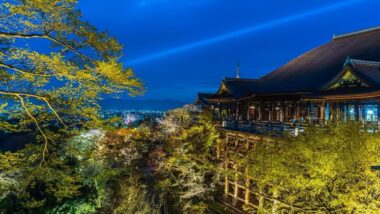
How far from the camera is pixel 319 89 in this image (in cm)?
1599

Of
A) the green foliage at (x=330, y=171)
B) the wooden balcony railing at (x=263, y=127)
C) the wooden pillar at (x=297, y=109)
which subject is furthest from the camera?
the wooden pillar at (x=297, y=109)

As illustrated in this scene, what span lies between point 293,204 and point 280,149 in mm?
1795

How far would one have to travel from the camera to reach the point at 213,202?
1705cm

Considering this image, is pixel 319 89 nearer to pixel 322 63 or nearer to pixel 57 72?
pixel 322 63

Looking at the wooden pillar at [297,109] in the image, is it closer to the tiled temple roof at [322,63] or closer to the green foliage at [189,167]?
the tiled temple roof at [322,63]

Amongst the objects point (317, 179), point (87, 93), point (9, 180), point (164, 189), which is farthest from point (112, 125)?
point (164, 189)

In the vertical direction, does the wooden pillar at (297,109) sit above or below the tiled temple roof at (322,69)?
below

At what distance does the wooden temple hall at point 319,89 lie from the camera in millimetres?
14711

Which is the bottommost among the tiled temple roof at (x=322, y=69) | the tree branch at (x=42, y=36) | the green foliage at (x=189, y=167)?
the green foliage at (x=189, y=167)

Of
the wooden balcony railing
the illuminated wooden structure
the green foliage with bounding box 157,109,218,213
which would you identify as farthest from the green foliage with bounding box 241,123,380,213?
the green foliage with bounding box 157,109,218,213

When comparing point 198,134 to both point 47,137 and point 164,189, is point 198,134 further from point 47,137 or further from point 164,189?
point 47,137

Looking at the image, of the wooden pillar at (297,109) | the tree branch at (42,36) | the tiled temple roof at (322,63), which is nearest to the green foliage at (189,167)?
the tiled temple roof at (322,63)

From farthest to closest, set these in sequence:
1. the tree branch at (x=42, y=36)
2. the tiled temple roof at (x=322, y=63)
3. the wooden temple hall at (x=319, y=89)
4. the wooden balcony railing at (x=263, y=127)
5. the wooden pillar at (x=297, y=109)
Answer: the wooden pillar at (x=297, y=109) → the tiled temple roof at (x=322, y=63) → the wooden temple hall at (x=319, y=89) → the wooden balcony railing at (x=263, y=127) → the tree branch at (x=42, y=36)

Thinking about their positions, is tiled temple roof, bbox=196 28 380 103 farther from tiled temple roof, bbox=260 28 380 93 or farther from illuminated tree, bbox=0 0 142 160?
illuminated tree, bbox=0 0 142 160
